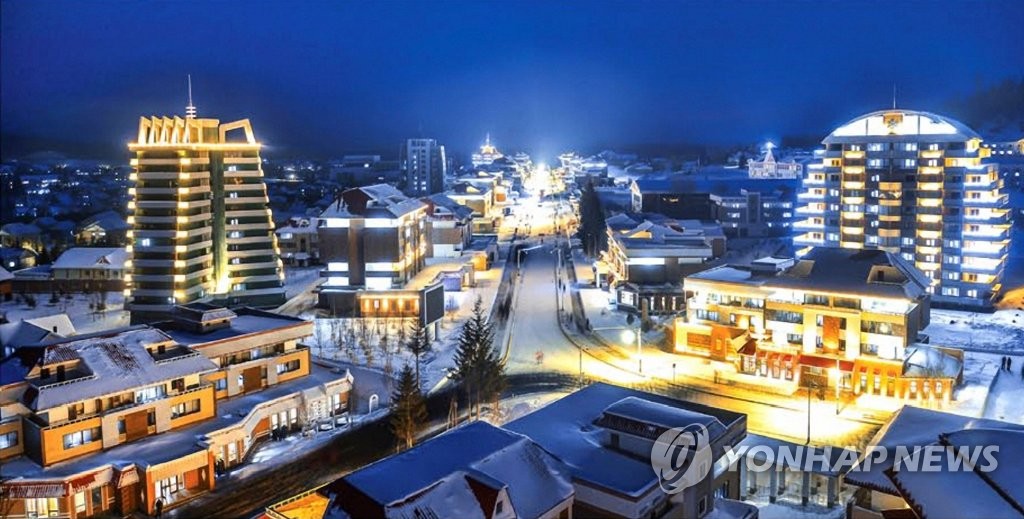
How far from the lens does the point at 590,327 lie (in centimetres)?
4009

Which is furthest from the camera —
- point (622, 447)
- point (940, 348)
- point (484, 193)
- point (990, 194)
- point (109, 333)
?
point (484, 193)

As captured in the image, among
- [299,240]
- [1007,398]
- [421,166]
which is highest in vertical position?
[421,166]

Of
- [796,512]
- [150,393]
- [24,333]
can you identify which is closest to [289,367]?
[150,393]

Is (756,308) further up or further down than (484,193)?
further down

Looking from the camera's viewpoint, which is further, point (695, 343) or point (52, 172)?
point (52, 172)

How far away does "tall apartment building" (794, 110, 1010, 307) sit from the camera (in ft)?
144

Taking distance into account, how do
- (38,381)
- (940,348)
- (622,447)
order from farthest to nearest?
(940,348)
(38,381)
(622,447)

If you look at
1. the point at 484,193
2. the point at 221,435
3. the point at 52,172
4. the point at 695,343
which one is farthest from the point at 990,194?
the point at 52,172

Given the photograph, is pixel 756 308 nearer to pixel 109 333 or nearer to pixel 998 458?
pixel 998 458

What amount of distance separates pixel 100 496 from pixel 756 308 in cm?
2544

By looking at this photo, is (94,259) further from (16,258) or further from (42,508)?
(42,508)

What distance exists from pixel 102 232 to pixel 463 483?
211 feet

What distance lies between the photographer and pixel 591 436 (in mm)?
17781

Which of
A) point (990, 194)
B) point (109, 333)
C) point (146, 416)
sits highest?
point (990, 194)
